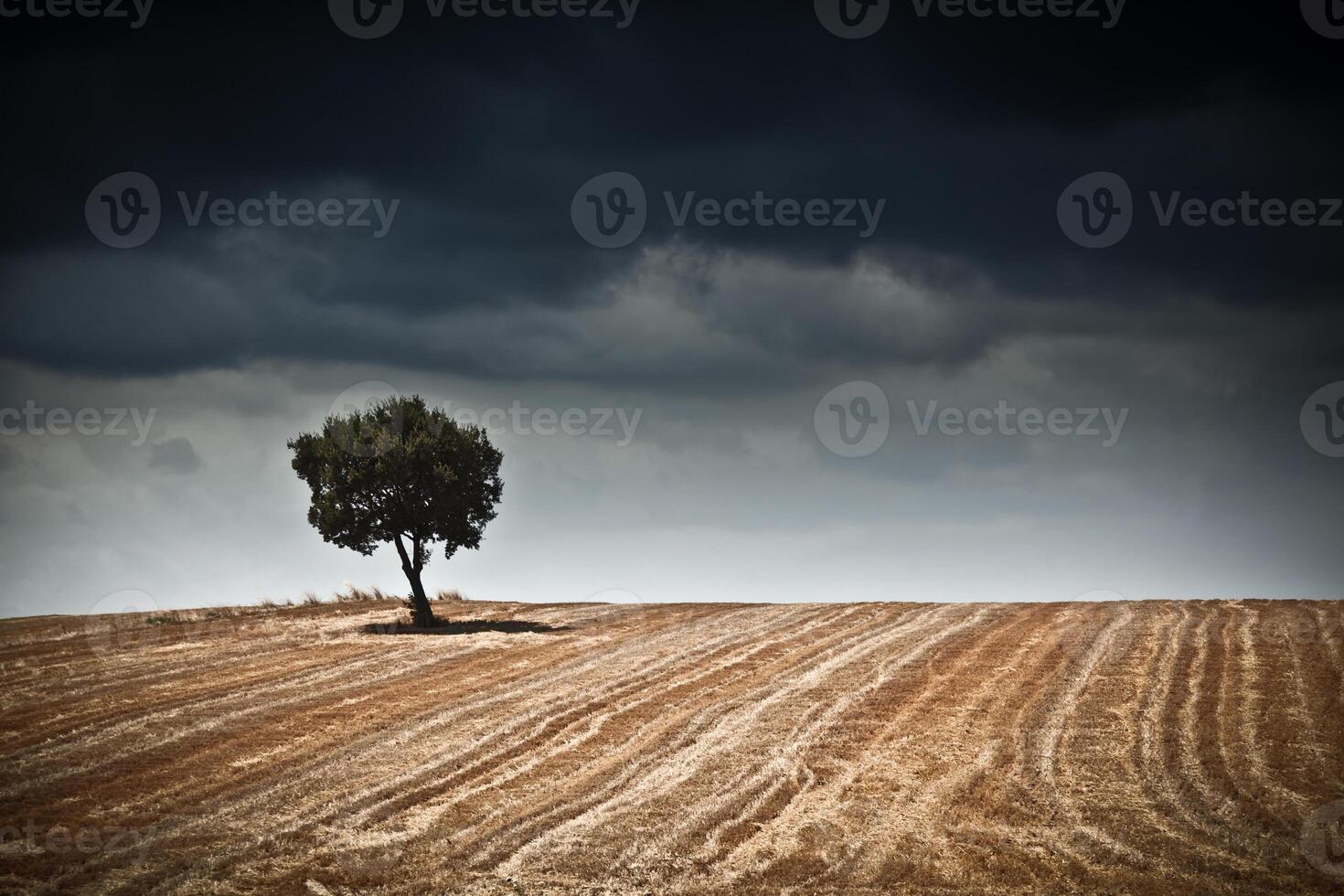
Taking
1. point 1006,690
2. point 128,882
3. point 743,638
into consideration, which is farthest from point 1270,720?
point 128,882

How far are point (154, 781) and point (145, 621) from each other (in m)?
25.0

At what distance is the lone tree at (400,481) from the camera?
1483 inches

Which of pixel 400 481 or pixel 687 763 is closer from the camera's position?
pixel 687 763

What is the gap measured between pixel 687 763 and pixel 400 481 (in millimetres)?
22814

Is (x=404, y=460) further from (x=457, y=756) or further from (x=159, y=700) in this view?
(x=457, y=756)

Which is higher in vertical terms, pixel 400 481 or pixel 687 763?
pixel 400 481

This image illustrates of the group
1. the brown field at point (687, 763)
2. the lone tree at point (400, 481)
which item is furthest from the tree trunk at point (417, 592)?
the brown field at point (687, 763)

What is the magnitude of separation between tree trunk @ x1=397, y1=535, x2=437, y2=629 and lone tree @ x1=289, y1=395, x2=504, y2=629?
0.04 meters

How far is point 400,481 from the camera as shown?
124ft

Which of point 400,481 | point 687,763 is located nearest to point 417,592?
point 400,481

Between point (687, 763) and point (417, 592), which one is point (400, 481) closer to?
point (417, 592)

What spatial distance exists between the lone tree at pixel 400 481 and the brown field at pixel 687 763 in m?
6.74

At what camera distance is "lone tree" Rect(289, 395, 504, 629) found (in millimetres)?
37656

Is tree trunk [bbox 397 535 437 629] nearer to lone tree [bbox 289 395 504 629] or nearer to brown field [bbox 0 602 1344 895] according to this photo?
lone tree [bbox 289 395 504 629]
